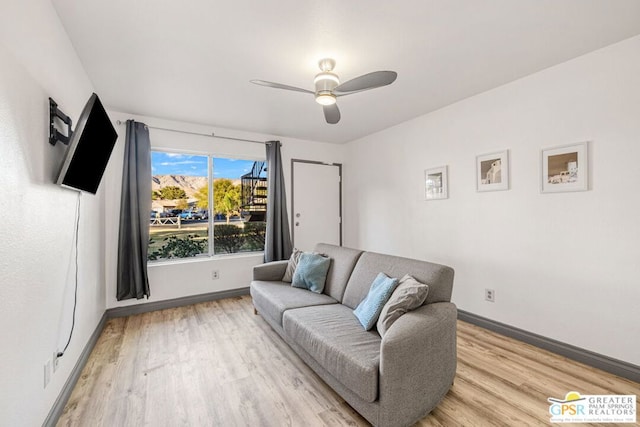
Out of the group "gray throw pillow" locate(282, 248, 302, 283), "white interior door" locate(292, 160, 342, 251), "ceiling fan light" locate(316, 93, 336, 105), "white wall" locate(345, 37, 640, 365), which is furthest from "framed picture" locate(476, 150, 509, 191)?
"white interior door" locate(292, 160, 342, 251)

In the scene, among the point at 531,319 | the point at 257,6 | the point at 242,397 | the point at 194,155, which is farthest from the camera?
the point at 194,155

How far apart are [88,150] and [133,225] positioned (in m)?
1.83

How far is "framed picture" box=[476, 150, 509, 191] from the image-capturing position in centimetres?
281

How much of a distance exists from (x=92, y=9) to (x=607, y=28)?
3504 millimetres

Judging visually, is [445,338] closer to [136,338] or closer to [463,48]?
[463,48]

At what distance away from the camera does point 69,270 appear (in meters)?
1.97

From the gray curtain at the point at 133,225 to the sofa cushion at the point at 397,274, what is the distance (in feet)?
8.47

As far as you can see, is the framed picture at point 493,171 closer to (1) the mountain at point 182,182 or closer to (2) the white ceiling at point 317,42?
(2) the white ceiling at point 317,42

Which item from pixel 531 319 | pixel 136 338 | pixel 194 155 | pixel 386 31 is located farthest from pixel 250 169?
pixel 531 319

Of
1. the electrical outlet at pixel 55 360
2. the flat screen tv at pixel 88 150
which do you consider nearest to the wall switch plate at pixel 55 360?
the electrical outlet at pixel 55 360

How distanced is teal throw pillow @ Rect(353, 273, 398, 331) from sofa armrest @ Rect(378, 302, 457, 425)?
0.26 m

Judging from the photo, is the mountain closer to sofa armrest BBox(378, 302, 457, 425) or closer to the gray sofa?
the gray sofa

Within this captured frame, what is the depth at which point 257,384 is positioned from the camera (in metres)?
2.04

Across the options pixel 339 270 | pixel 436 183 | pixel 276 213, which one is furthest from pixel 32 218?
pixel 436 183
